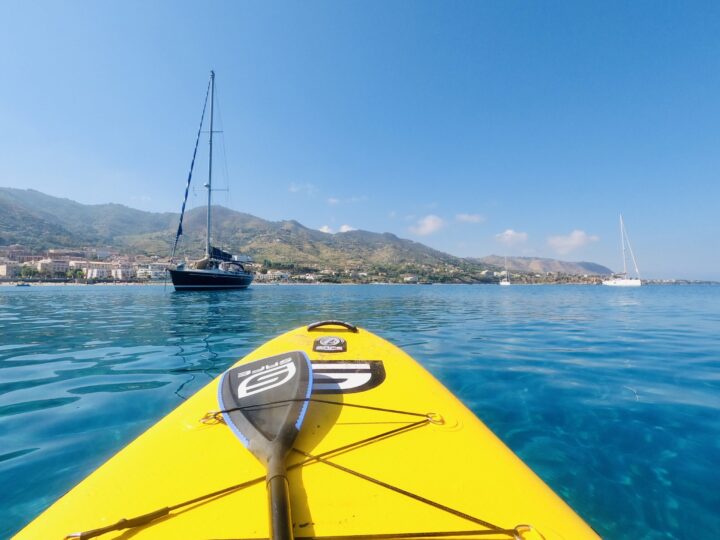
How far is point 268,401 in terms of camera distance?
6.34 ft

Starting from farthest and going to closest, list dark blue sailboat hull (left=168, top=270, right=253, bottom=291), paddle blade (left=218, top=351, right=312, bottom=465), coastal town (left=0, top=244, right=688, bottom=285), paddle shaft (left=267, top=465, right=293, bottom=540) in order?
coastal town (left=0, top=244, right=688, bottom=285) < dark blue sailboat hull (left=168, top=270, right=253, bottom=291) < paddle blade (left=218, top=351, right=312, bottom=465) < paddle shaft (left=267, top=465, right=293, bottom=540)

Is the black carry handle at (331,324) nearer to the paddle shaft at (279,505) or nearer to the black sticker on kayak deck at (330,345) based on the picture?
the black sticker on kayak deck at (330,345)

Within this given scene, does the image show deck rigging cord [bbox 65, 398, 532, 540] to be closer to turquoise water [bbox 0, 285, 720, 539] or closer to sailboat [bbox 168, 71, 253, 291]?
turquoise water [bbox 0, 285, 720, 539]

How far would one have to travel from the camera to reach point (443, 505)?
1.29m

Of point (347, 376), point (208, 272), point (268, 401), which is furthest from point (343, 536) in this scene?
point (208, 272)

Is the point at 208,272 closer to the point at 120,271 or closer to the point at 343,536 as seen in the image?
the point at 343,536

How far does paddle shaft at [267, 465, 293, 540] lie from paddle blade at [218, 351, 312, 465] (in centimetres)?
18

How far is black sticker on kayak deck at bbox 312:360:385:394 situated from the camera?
249cm

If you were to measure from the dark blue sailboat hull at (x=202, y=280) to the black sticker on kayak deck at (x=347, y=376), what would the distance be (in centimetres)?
3029

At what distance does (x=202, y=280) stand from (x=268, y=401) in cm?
3313

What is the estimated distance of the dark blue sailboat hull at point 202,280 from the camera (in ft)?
96.0

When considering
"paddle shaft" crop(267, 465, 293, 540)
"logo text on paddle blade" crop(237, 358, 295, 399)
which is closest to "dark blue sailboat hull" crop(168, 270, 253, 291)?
"logo text on paddle blade" crop(237, 358, 295, 399)

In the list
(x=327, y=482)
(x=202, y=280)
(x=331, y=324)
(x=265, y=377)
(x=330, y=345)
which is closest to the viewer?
(x=327, y=482)

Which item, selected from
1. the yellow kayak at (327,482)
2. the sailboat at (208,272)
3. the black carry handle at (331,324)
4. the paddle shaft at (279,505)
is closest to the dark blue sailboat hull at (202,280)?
the sailboat at (208,272)
